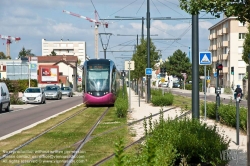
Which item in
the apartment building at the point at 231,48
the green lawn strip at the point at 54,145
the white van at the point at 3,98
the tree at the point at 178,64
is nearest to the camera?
the green lawn strip at the point at 54,145

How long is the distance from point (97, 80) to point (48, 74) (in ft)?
213

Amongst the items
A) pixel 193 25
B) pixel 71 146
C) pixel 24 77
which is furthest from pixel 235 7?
pixel 24 77

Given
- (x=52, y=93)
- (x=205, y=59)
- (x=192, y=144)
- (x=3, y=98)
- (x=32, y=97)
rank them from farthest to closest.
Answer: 1. (x=52, y=93)
2. (x=32, y=97)
3. (x=3, y=98)
4. (x=205, y=59)
5. (x=192, y=144)

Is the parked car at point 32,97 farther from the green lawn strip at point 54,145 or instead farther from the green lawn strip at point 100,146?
the green lawn strip at point 54,145

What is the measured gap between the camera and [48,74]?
326ft

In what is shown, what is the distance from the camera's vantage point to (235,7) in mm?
8320

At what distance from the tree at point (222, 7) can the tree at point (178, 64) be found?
119254 mm

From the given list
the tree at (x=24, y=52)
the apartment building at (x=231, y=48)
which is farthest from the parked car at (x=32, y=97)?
the tree at (x=24, y=52)

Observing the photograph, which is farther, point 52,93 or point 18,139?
point 52,93

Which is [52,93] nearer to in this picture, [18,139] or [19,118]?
[19,118]

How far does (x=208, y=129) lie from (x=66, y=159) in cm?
318

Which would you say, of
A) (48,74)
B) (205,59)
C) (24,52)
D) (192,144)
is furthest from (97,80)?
(24,52)

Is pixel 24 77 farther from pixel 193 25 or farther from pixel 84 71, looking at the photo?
pixel 193 25

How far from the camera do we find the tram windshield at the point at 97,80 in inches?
1402
